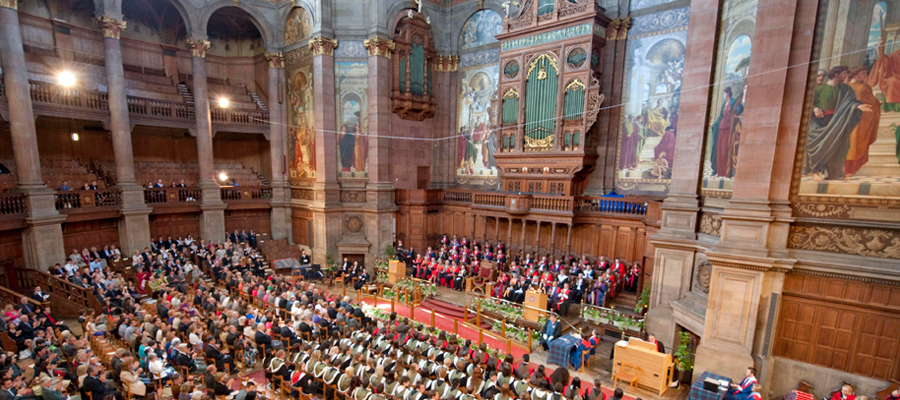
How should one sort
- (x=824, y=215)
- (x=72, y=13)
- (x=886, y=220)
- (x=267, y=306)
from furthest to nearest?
1. (x=72, y=13)
2. (x=267, y=306)
3. (x=824, y=215)
4. (x=886, y=220)

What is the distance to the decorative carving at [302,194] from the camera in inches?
794

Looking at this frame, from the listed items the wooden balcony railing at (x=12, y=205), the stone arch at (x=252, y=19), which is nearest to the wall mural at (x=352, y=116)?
the stone arch at (x=252, y=19)

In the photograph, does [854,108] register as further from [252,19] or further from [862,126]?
[252,19]

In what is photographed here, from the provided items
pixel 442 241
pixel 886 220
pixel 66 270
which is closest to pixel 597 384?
pixel 886 220

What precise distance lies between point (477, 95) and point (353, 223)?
9.04 metres

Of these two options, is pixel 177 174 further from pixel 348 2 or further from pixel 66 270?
pixel 348 2

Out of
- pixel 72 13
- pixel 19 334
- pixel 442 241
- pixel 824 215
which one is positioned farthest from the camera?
pixel 442 241

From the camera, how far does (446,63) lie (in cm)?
2105

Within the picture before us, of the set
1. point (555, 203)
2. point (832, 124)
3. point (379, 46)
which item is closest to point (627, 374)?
point (832, 124)

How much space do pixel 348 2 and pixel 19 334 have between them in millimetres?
16511

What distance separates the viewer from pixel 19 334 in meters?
9.71

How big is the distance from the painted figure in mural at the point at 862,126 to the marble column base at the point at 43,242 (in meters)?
23.2

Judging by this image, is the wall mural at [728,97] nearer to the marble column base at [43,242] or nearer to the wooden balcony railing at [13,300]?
the wooden balcony railing at [13,300]

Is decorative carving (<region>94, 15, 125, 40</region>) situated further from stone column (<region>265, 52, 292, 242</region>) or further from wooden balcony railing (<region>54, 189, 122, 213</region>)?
wooden balcony railing (<region>54, 189, 122, 213</region>)
